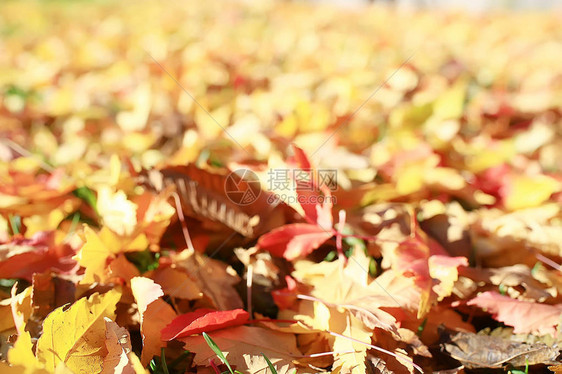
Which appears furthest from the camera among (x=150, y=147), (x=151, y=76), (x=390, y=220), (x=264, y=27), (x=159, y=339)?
(x=264, y=27)

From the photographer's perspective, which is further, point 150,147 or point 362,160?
point 150,147

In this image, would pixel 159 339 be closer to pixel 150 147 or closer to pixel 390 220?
pixel 390 220

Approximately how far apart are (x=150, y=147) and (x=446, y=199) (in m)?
0.74

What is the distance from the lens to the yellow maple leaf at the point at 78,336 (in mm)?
543

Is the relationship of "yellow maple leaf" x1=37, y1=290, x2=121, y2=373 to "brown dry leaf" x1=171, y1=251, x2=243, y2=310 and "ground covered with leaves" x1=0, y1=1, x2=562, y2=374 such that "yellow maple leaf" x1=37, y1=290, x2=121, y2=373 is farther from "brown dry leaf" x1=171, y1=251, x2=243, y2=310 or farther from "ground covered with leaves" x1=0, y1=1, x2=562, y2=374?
"brown dry leaf" x1=171, y1=251, x2=243, y2=310

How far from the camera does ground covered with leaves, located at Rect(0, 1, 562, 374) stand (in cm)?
62

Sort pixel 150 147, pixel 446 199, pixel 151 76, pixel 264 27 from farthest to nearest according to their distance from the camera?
pixel 264 27
pixel 151 76
pixel 150 147
pixel 446 199

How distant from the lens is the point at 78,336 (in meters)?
0.57

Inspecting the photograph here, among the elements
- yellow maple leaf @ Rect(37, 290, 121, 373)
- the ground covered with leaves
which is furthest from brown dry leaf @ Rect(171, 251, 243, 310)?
yellow maple leaf @ Rect(37, 290, 121, 373)

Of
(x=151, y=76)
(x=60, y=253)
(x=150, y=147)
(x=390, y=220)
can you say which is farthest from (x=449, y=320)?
(x=151, y=76)

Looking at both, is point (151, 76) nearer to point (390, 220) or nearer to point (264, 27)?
point (390, 220)

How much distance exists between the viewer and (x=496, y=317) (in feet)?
2.26

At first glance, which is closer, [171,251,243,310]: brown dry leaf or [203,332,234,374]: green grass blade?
[203,332,234,374]: green grass blade

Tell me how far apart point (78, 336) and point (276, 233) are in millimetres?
315
